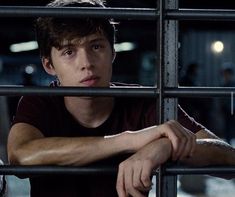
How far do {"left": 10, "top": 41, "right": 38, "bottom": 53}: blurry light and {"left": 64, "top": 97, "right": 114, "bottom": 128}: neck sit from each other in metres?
16.4

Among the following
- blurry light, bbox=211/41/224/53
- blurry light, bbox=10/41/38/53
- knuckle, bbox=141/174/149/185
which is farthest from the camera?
blurry light, bbox=211/41/224/53

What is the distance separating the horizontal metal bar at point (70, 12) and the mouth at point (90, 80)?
0.41 m

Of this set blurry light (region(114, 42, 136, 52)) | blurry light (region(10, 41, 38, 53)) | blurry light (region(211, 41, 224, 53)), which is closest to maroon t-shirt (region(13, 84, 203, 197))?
blurry light (region(10, 41, 38, 53))

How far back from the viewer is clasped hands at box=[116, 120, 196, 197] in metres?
1.87

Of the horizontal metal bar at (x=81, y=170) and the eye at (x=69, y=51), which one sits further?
the eye at (x=69, y=51)

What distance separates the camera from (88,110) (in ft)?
7.97

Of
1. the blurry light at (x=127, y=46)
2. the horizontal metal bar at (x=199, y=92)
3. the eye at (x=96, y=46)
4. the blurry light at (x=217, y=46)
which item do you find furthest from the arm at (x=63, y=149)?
the blurry light at (x=217, y=46)

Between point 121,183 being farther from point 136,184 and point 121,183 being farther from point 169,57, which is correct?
point 169,57

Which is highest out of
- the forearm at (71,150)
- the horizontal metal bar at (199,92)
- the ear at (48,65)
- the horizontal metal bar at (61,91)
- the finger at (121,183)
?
the ear at (48,65)

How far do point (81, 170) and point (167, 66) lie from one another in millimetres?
448

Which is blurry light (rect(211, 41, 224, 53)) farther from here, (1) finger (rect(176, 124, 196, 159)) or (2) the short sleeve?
(1) finger (rect(176, 124, 196, 159))

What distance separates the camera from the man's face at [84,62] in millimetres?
2316

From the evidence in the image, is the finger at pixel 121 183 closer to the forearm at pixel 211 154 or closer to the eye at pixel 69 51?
the forearm at pixel 211 154

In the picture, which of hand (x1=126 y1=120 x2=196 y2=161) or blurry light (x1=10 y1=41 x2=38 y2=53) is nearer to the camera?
hand (x1=126 y1=120 x2=196 y2=161)
